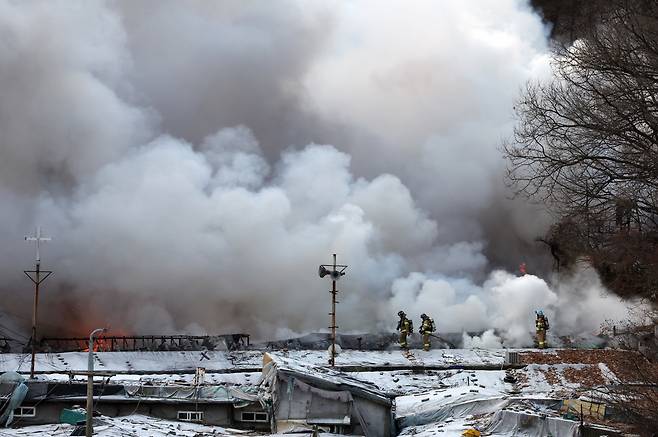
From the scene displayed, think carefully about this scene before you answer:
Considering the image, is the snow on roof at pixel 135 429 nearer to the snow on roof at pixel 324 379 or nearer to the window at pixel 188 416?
the window at pixel 188 416


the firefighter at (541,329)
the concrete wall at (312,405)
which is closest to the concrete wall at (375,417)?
the concrete wall at (312,405)

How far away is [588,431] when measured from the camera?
696 inches

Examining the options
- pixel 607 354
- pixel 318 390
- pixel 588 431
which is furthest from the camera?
pixel 607 354

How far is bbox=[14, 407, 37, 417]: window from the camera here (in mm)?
20984

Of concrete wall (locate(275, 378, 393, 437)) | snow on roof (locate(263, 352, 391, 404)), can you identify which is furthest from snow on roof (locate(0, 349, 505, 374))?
concrete wall (locate(275, 378, 393, 437))

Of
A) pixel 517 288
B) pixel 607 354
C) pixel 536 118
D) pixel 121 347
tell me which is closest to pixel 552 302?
pixel 517 288

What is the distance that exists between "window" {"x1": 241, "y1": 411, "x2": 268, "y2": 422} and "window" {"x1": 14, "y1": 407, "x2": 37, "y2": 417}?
5053 mm

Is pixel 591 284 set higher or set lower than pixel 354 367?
higher

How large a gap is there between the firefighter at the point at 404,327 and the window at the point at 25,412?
16734mm

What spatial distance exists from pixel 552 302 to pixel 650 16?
1094 inches

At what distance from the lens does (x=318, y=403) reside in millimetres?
21844

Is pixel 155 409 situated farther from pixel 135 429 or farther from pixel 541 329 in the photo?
pixel 541 329

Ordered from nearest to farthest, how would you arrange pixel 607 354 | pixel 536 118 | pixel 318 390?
pixel 536 118, pixel 318 390, pixel 607 354

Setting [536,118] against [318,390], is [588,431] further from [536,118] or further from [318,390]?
[536,118]
